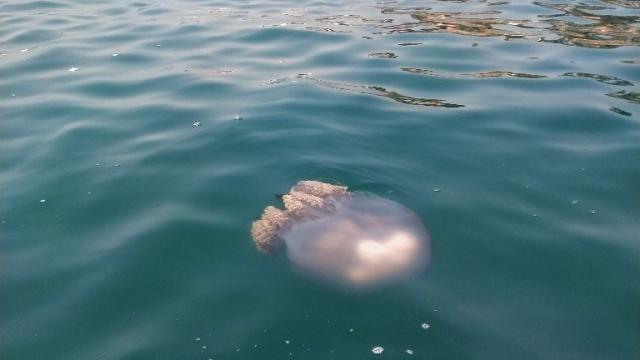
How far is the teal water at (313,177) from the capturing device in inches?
193

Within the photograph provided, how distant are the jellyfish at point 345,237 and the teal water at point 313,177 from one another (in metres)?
0.17

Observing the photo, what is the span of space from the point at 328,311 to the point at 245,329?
2.45ft

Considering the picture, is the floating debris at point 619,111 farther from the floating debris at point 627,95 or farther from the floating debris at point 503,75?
the floating debris at point 503,75

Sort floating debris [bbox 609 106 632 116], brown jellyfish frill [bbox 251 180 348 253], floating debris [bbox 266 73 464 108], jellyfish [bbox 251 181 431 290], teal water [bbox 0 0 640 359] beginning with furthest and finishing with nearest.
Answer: floating debris [bbox 266 73 464 108]
floating debris [bbox 609 106 632 116]
brown jellyfish frill [bbox 251 180 348 253]
jellyfish [bbox 251 181 431 290]
teal water [bbox 0 0 640 359]

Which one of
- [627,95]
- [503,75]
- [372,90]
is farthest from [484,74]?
[627,95]

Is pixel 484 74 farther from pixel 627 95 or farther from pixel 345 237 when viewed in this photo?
pixel 345 237

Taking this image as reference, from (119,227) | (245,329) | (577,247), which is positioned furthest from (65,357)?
(577,247)

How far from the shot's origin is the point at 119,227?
6254 millimetres

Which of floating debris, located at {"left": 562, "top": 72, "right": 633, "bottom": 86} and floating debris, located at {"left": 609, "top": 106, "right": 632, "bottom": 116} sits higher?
floating debris, located at {"left": 562, "top": 72, "right": 633, "bottom": 86}

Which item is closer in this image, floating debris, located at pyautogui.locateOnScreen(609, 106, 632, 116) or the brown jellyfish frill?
the brown jellyfish frill

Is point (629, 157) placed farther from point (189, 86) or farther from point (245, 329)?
point (189, 86)

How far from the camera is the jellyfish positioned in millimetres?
5410

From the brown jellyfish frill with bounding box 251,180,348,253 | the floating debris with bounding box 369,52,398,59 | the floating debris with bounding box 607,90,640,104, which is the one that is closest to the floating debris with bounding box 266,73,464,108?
the floating debris with bounding box 369,52,398,59

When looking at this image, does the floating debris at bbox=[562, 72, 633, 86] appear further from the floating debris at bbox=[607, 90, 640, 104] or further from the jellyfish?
the jellyfish
